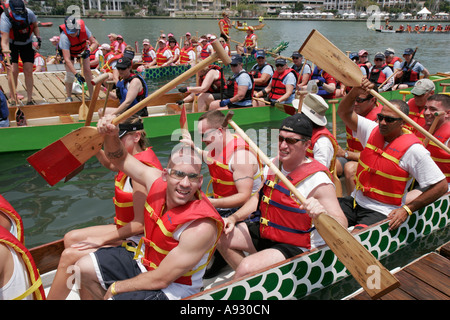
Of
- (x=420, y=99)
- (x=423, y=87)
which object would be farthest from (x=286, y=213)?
(x=420, y=99)

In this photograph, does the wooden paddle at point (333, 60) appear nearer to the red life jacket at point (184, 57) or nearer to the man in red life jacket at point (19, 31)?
the man in red life jacket at point (19, 31)

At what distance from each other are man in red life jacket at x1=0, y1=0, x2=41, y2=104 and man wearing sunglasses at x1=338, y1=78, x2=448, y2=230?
261 inches

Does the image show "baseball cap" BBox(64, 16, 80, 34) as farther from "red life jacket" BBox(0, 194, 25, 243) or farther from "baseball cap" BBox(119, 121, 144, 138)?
"red life jacket" BBox(0, 194, 25, 243)

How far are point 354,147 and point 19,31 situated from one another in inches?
273

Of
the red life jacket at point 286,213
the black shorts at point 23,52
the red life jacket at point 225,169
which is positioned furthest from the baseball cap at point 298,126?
the black shorts at point 23,52

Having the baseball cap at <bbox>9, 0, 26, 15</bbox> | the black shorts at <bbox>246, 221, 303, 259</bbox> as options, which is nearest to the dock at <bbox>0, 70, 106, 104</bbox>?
the baseball cap at <bbox>9, 0, 26, 15</bbox>

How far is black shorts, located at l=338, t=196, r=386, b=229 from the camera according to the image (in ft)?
12.7

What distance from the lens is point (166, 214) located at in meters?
2.56

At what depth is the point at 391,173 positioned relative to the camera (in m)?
3.81

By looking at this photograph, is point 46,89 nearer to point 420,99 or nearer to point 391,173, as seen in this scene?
point 420,99

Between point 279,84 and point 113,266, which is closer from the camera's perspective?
point 113,266
